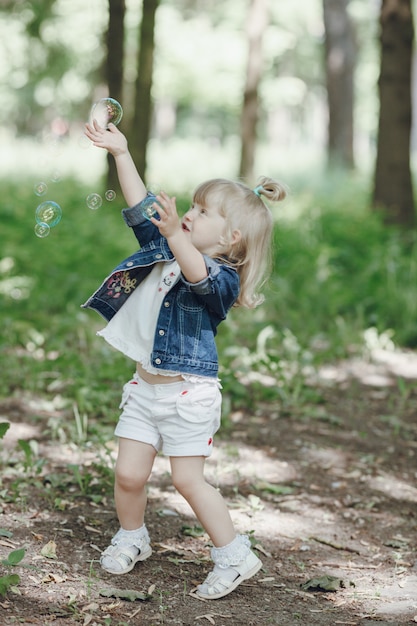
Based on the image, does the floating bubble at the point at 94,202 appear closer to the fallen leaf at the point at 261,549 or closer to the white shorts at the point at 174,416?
the white shorts at the point at 174,416

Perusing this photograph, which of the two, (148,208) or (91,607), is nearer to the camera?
(91,607)

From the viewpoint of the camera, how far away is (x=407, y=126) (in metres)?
10.1

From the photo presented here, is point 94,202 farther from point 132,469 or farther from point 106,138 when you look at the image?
point 132,469

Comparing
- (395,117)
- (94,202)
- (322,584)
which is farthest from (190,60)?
(322,584)

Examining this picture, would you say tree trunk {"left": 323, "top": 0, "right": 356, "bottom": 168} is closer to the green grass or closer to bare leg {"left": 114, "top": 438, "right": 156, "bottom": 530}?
the green grass

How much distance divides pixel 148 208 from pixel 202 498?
1.05 metres

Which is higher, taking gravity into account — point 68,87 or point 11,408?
point 68,87

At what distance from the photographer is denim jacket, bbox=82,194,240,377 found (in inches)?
118

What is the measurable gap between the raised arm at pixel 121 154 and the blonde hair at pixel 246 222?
229mm

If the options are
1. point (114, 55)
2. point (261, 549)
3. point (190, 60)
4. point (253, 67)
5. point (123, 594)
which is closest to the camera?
point (123, 594)

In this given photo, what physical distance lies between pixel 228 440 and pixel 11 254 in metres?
3.61

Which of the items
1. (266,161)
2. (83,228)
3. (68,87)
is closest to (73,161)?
(266,161)

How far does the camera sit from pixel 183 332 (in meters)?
3.03

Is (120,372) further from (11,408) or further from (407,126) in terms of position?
(407,126)
